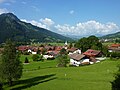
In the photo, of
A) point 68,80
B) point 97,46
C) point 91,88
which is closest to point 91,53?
point 97,46

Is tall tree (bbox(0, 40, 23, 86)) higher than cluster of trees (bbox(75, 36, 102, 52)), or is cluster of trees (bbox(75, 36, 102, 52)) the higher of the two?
cluster of trees (bbox(75, 36, 102, 52))

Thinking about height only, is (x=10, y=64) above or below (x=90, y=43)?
below

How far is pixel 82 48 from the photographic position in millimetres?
142625

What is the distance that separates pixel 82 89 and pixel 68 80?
11294mm

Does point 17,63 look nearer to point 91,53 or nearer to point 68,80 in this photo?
point 68,80

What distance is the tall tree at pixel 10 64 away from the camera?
2045 inches

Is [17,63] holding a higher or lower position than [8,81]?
higher

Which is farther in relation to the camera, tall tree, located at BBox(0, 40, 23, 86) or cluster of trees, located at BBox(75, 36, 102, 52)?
cluster of trees, located at BBox(75, 36, 102, 52)

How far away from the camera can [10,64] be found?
52.4 m

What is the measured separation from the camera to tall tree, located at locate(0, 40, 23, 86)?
5194 centimetres

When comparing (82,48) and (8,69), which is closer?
(8,69)

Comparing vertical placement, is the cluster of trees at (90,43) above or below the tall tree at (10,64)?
above

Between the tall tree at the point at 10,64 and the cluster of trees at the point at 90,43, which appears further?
the cluster of trees at the point at 90,43

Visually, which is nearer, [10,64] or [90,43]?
[10,64]
